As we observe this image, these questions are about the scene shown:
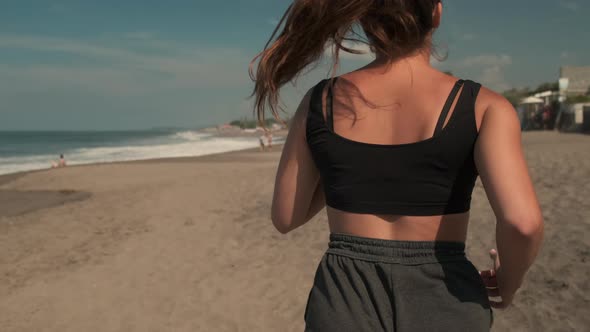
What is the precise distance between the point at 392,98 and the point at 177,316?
441 cm

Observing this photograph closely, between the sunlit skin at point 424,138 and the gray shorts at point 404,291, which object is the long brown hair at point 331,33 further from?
the gray shorts at point 404,291

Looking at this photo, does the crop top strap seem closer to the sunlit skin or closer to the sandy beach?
the sunlit skin

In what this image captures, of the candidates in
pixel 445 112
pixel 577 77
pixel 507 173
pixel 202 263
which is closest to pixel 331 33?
pixel 445 112

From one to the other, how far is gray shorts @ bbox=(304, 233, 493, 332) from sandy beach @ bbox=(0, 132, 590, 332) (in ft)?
11.7

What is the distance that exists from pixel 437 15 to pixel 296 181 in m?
0.56

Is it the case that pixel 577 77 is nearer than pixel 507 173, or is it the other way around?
pixel 507 173

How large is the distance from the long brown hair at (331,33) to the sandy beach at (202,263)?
365 centimetres

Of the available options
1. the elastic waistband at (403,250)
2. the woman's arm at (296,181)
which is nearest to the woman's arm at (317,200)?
the woman's arm at (296,181)

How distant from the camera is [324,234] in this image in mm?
7289

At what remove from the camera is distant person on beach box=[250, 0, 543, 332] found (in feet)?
3.55

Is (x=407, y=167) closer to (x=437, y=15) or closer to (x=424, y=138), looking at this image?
(x=424, y=138)

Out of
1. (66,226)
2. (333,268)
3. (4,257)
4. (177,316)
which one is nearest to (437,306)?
(333,268)

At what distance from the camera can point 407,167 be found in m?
1.11

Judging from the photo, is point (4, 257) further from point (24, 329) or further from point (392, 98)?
point (392, 98)
